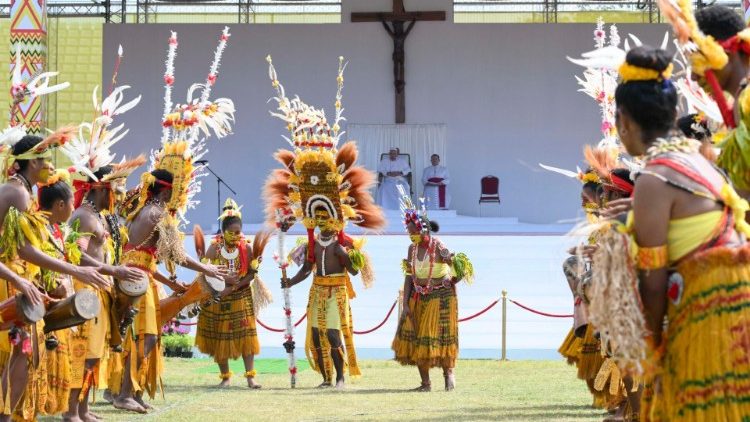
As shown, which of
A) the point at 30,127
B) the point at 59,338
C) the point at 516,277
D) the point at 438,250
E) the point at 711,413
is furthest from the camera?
the point at 30,127

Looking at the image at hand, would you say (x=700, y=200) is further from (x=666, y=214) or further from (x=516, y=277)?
(x=516, y=277)

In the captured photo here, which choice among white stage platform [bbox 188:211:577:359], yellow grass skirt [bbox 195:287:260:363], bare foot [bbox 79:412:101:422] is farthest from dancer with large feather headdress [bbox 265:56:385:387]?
white stage platform [bbox 188:211:577:359]

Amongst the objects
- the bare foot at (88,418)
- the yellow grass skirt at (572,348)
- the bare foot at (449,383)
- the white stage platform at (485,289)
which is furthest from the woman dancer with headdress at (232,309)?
the white stage platform at (485,289)

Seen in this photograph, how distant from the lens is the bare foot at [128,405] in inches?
293

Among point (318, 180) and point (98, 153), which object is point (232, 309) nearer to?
point (318, 180)

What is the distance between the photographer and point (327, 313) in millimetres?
9453

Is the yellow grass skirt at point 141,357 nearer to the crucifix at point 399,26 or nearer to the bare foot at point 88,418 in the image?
the bare foot at point 88,418

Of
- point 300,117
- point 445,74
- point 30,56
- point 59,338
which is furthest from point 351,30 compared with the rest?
point 59,338

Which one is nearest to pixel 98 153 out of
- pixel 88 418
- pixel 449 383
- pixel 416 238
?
pixel 88 418

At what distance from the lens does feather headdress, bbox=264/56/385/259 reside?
9.52 meters

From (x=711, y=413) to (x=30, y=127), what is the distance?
54.4 feet

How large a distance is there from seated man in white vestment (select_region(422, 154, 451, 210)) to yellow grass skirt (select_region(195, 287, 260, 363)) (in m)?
12.2

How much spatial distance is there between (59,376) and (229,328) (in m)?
3.34

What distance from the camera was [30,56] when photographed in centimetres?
1889
